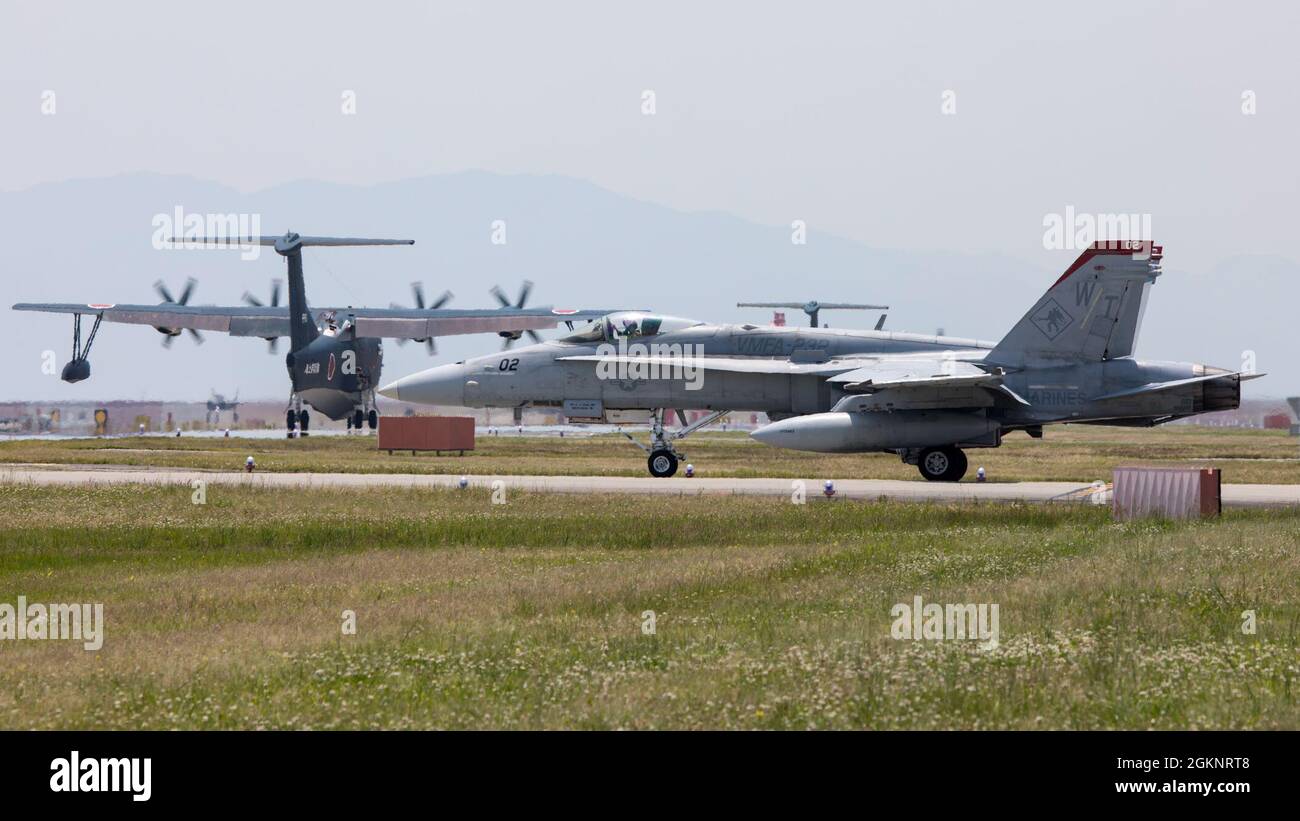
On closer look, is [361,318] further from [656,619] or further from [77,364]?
[656,619]

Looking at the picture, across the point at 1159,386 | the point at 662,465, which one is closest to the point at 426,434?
the point at 662,465

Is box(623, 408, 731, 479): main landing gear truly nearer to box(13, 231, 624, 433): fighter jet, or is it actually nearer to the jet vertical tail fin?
the jet vertical tail fin

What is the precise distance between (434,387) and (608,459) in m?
14.4

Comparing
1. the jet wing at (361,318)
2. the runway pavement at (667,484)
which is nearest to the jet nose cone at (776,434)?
the runway pavement at (667,484)

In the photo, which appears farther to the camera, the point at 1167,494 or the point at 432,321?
the point at 432,321

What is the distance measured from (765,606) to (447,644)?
Result: 343 centimetres

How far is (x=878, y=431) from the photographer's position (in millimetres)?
29656

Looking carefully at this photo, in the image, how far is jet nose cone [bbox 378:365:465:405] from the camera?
33281 millimetres

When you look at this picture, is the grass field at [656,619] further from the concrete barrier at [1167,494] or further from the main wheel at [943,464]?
the main wheel at [943,464]

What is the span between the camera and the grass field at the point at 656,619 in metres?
9.11

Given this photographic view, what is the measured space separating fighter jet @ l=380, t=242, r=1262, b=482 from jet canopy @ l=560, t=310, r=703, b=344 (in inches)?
1.3

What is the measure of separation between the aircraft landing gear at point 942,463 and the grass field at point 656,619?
801 centimetres
